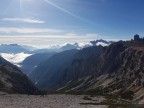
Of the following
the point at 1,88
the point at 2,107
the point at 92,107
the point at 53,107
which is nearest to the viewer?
the point at 2,107

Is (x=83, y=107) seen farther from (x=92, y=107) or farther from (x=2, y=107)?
(x=2, y=107)

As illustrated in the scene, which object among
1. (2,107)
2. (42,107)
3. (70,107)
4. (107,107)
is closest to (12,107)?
(2,107)

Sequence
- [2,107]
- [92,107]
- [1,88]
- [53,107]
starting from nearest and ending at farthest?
[2,107] → [53,107] → [92,107] → [1,88]

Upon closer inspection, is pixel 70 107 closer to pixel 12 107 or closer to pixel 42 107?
pixel 42 107

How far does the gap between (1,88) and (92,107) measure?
284 ft

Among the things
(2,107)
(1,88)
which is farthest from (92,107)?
(1,88)

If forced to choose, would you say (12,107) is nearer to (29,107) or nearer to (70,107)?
A: (29,107)

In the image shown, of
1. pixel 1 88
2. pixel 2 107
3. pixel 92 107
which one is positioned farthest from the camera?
pixel 1 88

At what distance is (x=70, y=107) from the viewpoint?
365ft

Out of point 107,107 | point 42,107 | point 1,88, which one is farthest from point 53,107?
point 1,88

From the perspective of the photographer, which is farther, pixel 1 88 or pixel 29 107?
pixel 1 88

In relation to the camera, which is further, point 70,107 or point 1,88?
point 1,88

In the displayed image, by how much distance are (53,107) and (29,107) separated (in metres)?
8.92

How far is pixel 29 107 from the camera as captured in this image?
4090 inches
